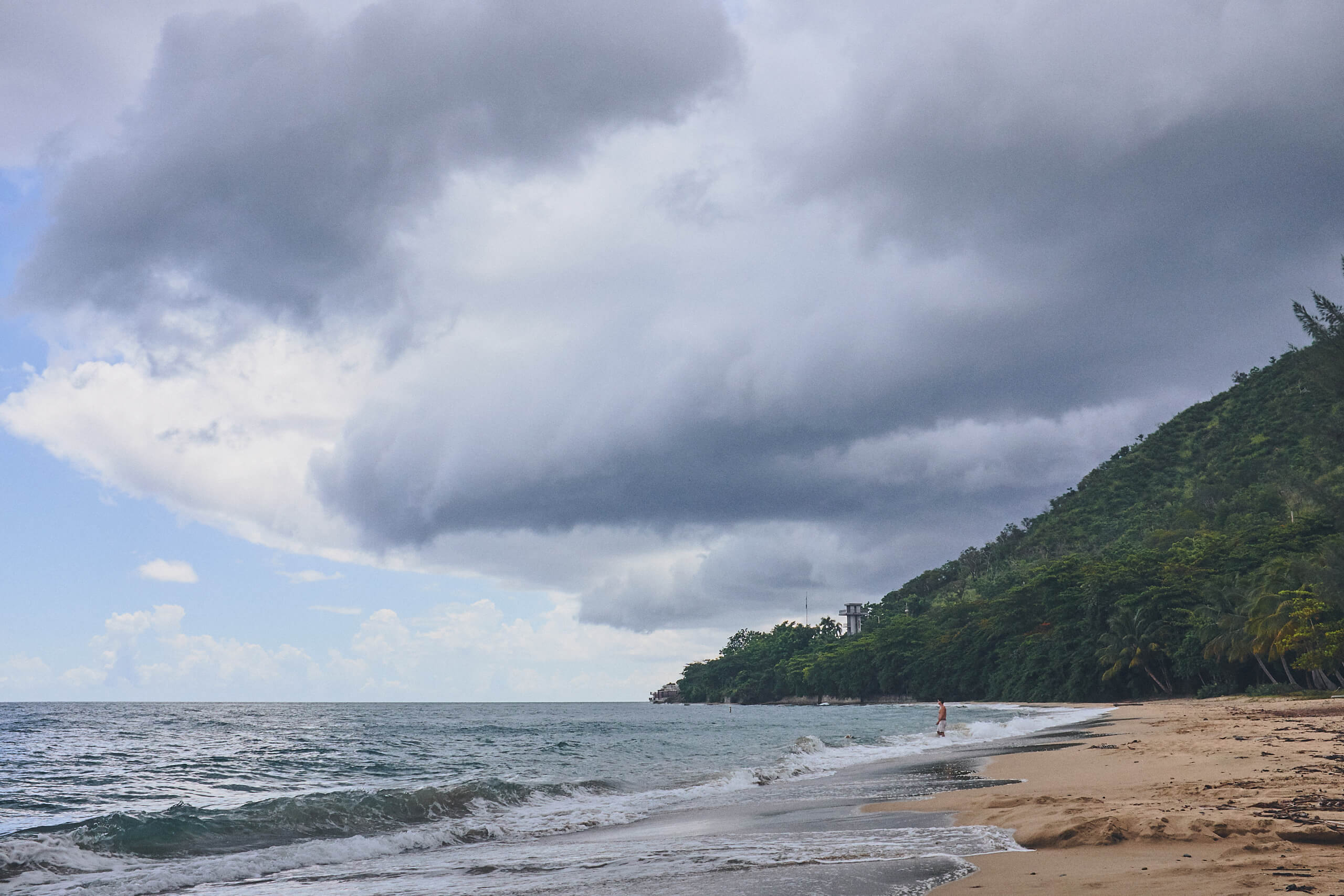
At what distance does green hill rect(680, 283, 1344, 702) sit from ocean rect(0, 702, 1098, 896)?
65.9 ft

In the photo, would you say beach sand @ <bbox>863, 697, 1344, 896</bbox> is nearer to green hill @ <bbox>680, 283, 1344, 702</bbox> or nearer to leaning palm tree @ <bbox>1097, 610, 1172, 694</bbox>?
green hill @ <bbox>680, 283, 1344, 702</bbox>

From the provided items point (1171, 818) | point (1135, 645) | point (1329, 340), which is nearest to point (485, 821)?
point (1171, 818)

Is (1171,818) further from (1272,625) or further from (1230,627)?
(1230,627)

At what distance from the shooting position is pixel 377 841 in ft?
39.5

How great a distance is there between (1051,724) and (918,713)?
2758 cm

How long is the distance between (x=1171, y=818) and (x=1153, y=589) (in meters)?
65.7

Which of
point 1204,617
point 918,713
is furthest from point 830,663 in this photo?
point 1204,617

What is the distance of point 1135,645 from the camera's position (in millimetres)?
64938

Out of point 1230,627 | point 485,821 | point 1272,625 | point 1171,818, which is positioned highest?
point 1272,625

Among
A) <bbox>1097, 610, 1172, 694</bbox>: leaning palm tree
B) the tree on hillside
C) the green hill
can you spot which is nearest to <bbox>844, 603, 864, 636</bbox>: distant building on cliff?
the green hill

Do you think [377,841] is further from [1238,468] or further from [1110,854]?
[1238,468]

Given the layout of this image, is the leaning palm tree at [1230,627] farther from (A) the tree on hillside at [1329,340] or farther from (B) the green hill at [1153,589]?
(A) the tree on hillside at [1329,340]

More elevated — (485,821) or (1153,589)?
(1153,589)

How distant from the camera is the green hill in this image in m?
41.5
